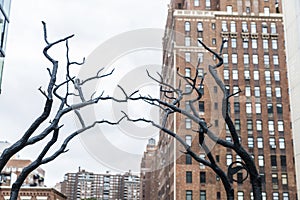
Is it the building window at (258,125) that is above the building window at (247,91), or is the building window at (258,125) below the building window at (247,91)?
below

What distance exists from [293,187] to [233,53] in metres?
18.4

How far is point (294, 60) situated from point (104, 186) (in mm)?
182258

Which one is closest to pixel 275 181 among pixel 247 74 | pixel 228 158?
pixel 228 158

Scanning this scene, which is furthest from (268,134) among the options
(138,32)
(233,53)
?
(138,32)

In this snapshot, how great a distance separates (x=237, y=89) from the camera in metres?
63.2

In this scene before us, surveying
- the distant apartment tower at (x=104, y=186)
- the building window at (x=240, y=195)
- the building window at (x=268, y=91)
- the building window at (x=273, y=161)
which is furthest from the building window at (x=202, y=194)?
the distant apartment tower at (x=104, y=186)

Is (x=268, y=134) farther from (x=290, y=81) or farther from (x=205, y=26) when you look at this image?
(x=290, y=81)

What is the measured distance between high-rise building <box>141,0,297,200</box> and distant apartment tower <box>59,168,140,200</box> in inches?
4922

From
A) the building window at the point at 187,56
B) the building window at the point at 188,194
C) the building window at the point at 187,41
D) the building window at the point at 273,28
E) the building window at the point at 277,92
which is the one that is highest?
the building window at the point at 273,28

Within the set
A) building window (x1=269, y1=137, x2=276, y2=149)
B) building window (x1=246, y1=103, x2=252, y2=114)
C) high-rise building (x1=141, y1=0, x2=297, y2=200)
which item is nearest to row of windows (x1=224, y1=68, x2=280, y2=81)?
high-rise building (x1=141, y1=0, x2=297, y2=200)

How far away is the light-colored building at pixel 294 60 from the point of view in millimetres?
20828

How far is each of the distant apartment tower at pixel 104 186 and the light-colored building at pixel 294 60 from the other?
168 metres

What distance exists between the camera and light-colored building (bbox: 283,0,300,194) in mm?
20828

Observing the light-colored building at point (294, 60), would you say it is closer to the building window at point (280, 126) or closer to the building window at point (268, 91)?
the building window at point (280, 126)
